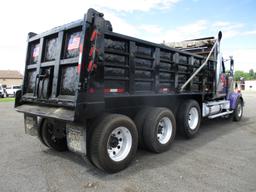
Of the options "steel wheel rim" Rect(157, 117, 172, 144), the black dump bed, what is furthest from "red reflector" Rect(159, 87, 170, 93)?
"steel wheel rim" Rect(157, 117, 172, 144)

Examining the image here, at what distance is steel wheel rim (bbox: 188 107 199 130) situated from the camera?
6289mm

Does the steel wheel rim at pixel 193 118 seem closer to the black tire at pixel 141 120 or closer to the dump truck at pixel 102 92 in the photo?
the dump truck at pixel 102 92

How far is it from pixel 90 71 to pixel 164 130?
2.52 metres

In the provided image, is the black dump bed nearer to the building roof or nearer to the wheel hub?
the wheel hub

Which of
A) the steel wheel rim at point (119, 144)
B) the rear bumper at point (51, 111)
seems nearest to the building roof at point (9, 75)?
the rear bumper at point (51, 111)

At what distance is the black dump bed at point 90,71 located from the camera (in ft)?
11.7

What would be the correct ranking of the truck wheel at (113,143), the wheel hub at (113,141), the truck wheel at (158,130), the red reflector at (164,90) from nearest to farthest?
1. the truck wheel at (113,143)
2. the wheel hub at (113,141)
3. the truck wheel at (158,130)
4. the red reflector at (164,90)

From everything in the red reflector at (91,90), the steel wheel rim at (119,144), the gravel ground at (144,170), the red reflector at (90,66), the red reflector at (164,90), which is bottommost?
the gravel ground at (144,170)

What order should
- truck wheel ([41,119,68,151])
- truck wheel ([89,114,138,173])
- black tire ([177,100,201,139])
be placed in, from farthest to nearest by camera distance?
1. black tire ([177,100,201,139])
2. truck wheel ([41,119,68,151])
3. truck wheel ([89,114,138,173])

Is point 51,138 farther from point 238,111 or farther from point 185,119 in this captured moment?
point 238,111

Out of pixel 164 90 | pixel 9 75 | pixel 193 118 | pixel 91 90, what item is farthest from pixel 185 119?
pixel 9 75

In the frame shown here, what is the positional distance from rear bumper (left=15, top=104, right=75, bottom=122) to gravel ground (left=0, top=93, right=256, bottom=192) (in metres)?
0.99

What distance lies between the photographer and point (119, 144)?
13.5ft

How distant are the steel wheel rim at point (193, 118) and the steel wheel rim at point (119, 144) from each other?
107 inches
